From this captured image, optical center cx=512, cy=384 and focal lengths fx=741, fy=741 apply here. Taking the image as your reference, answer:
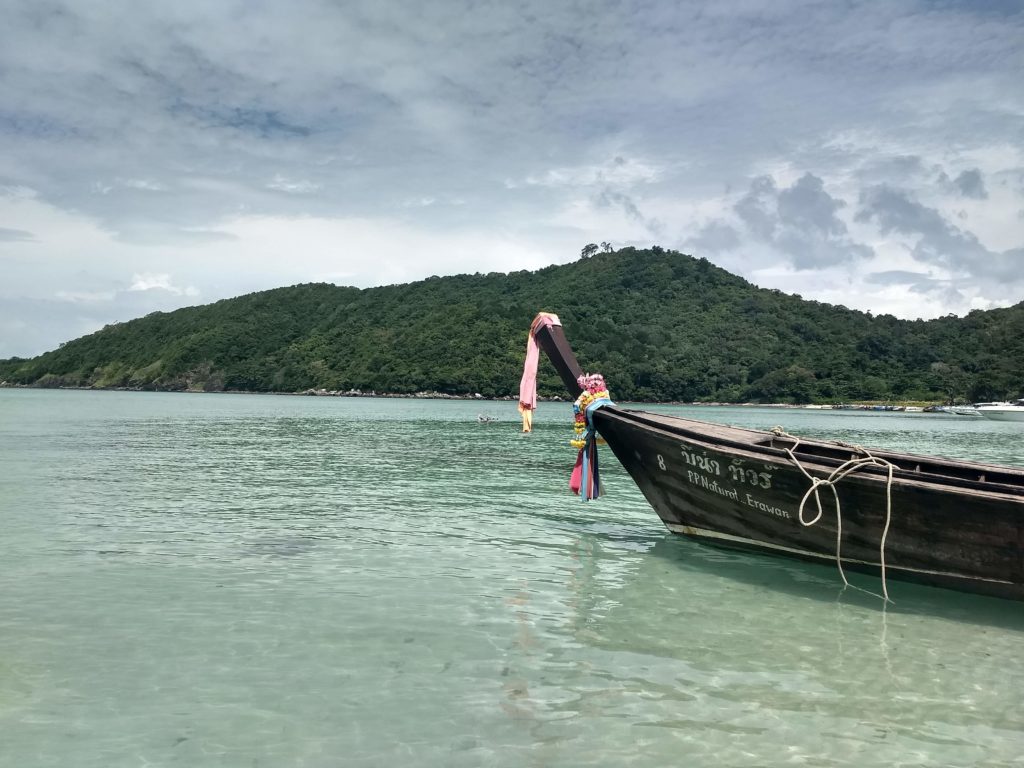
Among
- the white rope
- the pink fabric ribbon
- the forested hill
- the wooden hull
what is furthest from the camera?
the forested hill

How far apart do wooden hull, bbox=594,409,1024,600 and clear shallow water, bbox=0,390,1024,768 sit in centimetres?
47

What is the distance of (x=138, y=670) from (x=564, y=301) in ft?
503

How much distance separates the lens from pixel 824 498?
881 centimetres

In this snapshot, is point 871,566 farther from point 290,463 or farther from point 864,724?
point 290,463

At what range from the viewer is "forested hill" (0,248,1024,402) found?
133m

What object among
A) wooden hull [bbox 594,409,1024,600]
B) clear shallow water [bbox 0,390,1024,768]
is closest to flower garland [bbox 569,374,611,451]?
wooden hull [bbox 594,409,1024,600]

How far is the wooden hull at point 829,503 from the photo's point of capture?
7836mm

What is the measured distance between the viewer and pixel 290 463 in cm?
2370

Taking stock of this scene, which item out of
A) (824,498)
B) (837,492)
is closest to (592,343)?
(824,498)

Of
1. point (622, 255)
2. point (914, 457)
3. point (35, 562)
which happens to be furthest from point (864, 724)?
point (622, 255)

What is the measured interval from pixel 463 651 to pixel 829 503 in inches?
190

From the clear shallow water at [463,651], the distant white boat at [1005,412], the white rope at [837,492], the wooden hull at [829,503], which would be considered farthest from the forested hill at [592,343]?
the white rope at [837,492]

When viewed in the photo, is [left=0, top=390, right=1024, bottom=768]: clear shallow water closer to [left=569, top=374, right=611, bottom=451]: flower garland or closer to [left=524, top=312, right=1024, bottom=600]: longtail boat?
[left=524, top=312, right=1024, bottom=600]: longtail boat

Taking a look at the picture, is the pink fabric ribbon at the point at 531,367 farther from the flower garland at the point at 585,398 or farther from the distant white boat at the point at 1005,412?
the distant white boat at the point at 1005,412
